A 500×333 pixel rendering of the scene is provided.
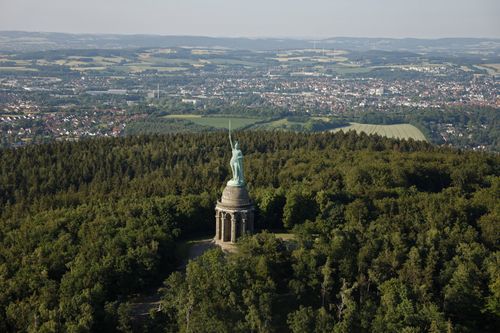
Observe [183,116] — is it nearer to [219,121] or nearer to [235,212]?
[219,121]

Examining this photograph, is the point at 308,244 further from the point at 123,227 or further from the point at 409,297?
the point at 123,227

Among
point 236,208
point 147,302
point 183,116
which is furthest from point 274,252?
point 183,116

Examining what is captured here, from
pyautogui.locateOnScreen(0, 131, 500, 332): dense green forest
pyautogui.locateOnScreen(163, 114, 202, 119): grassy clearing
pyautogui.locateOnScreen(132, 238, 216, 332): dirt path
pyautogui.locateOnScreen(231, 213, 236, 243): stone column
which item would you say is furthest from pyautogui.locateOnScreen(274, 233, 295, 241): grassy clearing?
pyautogui.locateOnScreen(163, 114, 202, 119): grassy clearing

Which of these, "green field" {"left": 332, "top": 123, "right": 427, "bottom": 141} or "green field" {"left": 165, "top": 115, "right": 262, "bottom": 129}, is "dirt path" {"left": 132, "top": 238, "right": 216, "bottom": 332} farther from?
"green field" {"left": 165, "top": 115, "right": 262, "bottom": 129}

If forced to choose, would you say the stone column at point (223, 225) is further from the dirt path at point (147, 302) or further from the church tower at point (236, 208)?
the dirt path at point (147, 302)

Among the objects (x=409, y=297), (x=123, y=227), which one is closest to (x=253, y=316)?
(x=409, y=297)

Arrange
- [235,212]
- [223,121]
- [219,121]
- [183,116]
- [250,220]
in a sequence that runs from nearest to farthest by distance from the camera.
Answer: [235,212] < [250,220] < [223,121] < [219,121] < [183,116]
